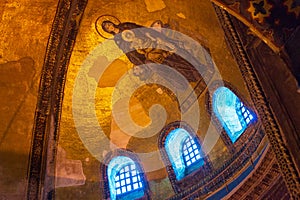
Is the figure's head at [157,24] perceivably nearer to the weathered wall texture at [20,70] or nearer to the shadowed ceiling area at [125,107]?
the shadowed ceiling area at [125,107]

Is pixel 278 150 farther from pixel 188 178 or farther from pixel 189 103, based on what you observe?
pixel 189 103

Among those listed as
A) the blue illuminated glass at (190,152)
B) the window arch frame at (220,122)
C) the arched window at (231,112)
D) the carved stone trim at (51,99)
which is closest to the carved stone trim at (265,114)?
the window arch frame at (220,122)

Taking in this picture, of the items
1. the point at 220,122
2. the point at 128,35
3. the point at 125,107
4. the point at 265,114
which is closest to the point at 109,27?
the point at 128,35

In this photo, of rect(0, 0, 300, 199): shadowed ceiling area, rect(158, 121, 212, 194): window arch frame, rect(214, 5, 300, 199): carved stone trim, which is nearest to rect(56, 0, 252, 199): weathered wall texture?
rect(0, 0, 300, 199): shadowed ceiling area

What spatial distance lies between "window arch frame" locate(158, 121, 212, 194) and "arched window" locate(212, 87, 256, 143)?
2.41 ft

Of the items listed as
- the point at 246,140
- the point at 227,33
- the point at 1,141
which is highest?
the point at 1,141

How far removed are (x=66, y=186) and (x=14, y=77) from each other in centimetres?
255

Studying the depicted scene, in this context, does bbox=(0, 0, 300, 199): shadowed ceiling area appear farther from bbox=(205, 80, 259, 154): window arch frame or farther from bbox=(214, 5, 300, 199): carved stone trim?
bbox=(214, 5, 300, 199): carved stone trim

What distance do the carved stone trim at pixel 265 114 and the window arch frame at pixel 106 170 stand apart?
5105 mm

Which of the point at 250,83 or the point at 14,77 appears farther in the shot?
the point at 14,77

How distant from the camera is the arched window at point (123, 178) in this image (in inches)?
330

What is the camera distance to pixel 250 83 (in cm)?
372

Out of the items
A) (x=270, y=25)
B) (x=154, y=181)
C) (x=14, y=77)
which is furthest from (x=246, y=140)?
(x=14, y=77)

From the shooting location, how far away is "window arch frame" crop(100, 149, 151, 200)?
8305 millimetres
